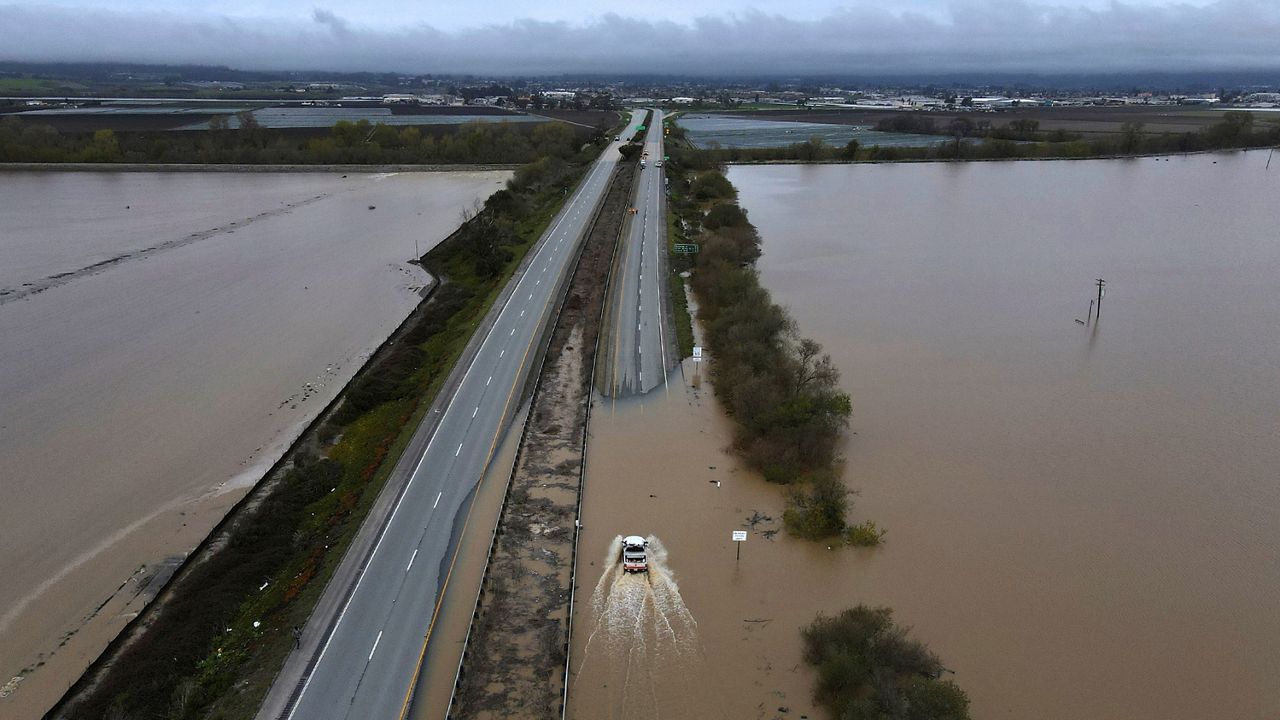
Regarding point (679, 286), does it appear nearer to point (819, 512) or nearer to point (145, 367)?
point (819, 512)

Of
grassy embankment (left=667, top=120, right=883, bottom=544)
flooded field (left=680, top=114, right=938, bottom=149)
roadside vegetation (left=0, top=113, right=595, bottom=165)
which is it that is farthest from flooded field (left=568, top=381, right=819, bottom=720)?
flooded field (left=680, top=114, right=938, bottom=149)

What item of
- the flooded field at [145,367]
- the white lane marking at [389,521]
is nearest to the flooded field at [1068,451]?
the white lane marking at [389,521]

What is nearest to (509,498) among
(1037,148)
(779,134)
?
(1037,148)

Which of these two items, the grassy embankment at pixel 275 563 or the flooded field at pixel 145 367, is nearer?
the grassy embankment at pixel 275 563

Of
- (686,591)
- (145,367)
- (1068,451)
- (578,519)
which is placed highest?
(1068,451)

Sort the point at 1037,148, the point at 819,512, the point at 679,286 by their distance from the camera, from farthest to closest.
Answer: the point at 1037,148 → the point at 679,286 → the point at 819,512

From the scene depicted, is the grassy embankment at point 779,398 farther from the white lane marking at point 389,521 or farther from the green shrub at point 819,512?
the white lane marking at point 389,521
